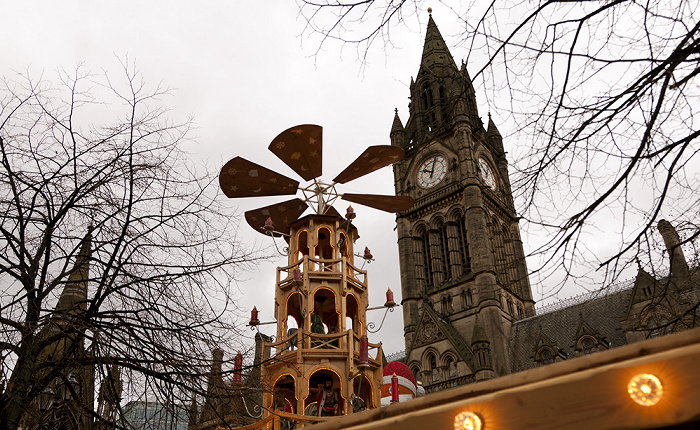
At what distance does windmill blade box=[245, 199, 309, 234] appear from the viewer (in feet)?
31.9

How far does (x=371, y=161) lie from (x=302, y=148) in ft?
3.89

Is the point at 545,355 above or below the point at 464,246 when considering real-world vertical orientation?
below

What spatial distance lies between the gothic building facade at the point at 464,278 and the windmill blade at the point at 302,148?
1868 cm

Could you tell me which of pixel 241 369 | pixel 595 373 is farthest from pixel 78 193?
pixel 595 373

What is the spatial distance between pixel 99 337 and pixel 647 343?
4.51 metres

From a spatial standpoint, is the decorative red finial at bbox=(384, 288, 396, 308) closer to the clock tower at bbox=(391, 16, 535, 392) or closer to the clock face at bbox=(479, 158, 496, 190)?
the clock tower at bbox=(391, 16, 535, 392)

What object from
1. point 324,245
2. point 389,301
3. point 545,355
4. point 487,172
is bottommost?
point 389,301

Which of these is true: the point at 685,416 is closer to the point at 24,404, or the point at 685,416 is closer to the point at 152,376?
the point at 152,376

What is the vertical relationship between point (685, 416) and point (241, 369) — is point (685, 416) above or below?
below

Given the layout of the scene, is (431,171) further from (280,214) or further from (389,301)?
(389,301)

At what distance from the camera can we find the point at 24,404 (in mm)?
4844

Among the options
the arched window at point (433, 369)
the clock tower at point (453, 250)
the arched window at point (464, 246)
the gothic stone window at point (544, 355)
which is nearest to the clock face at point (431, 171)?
the clock tower at point (453, 250)

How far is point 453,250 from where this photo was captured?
1467 inches

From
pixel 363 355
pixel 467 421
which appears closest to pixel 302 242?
pixel 363 355
